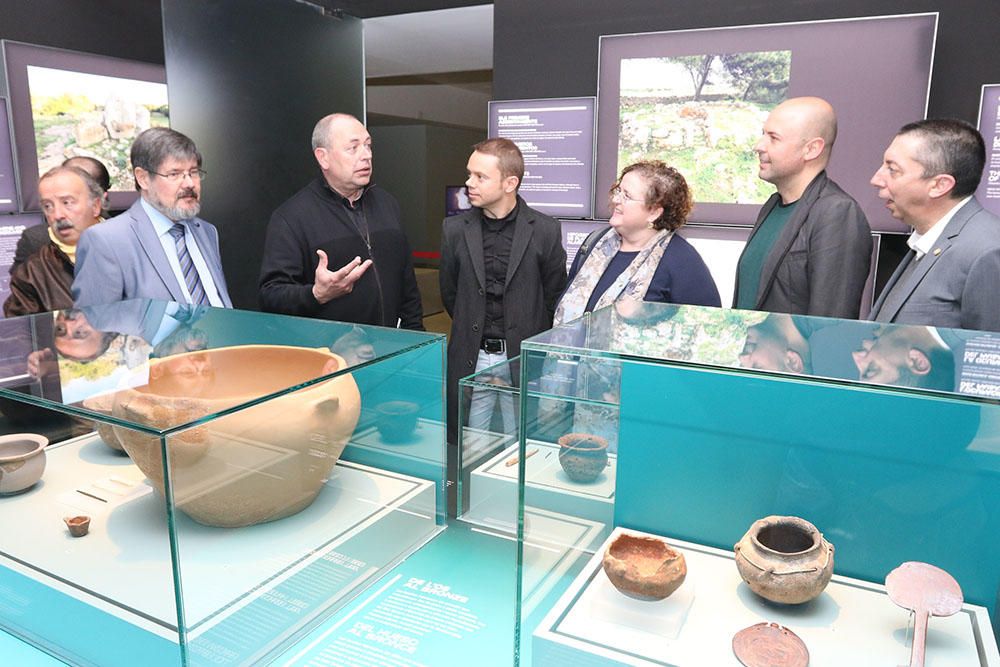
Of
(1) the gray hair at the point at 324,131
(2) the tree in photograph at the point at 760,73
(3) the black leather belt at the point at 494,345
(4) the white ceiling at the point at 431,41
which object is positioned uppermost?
(4) the white ceiling at the point at 431,41

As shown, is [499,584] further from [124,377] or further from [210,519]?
[124,377]

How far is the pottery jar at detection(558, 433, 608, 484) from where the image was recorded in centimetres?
134

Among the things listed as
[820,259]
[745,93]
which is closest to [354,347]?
[820,259]

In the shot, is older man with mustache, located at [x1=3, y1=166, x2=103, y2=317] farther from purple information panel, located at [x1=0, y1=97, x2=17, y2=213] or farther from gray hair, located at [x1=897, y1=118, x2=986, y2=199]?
gray hair, located at [x1=897, y1=118, x2=986, y2=199]

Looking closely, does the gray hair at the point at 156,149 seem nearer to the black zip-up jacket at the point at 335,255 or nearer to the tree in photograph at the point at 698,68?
the black zip-up jacket at the point at 335,255

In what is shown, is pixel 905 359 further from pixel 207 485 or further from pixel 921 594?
pixel 207 485

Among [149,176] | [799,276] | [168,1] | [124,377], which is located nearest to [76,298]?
[149,176]

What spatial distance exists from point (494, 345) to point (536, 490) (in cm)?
199

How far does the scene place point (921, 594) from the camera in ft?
3.37

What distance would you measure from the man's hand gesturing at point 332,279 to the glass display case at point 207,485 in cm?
124

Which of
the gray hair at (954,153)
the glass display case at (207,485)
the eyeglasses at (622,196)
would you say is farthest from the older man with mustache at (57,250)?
the gray hair at (954,153)

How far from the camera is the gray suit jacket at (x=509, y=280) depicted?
3197mm

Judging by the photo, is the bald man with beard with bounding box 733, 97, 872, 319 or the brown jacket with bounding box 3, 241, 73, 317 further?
the brown jacket with bounding box 3, 241, 73, 317

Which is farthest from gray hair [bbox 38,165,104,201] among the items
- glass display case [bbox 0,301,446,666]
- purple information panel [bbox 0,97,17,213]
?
glass display case [bbox 0,301,446,666]
